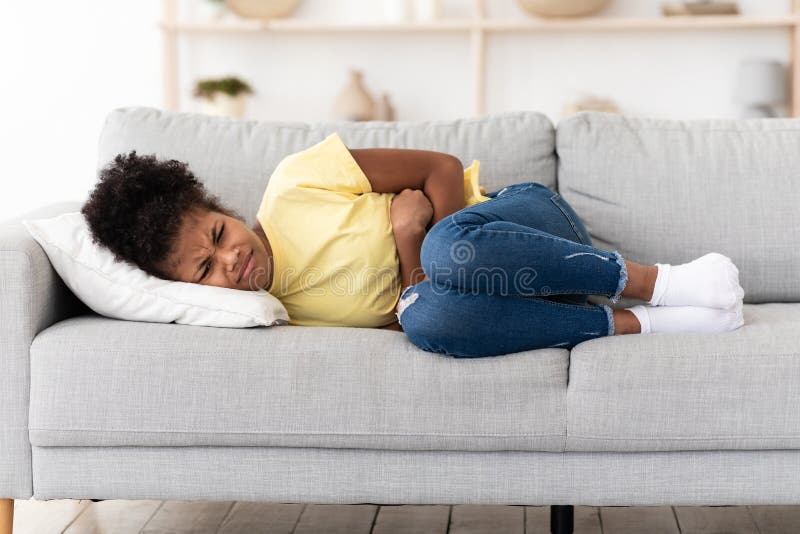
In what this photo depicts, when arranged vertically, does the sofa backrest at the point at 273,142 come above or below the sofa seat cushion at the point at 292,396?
above

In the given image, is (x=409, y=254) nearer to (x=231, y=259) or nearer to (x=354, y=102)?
(x=231, y=259)

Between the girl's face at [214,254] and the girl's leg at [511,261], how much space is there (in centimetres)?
36

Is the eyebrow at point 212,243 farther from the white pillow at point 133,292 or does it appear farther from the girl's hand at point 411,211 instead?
the girl's hand at point 411,211

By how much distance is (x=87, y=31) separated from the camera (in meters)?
4.09

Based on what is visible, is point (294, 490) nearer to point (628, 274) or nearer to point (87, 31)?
point (628, 274)

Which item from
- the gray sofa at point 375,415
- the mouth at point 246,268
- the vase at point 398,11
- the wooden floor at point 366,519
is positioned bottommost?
the wooden floor at point 366,519

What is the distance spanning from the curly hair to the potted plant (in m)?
2.13

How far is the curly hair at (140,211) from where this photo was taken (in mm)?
1741

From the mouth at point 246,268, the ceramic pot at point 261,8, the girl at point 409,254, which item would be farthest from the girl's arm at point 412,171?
the ceramic pot at point 261,8

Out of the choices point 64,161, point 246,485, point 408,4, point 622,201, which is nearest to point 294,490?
point 246,485

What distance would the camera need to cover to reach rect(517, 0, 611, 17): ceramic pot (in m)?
3.71

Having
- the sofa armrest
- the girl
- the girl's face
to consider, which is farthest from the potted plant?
the sofa armrest

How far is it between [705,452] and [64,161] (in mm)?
3359

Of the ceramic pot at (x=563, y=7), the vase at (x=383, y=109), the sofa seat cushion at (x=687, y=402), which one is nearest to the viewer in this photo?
the sofa seat cushion at (x=687, y=402)
